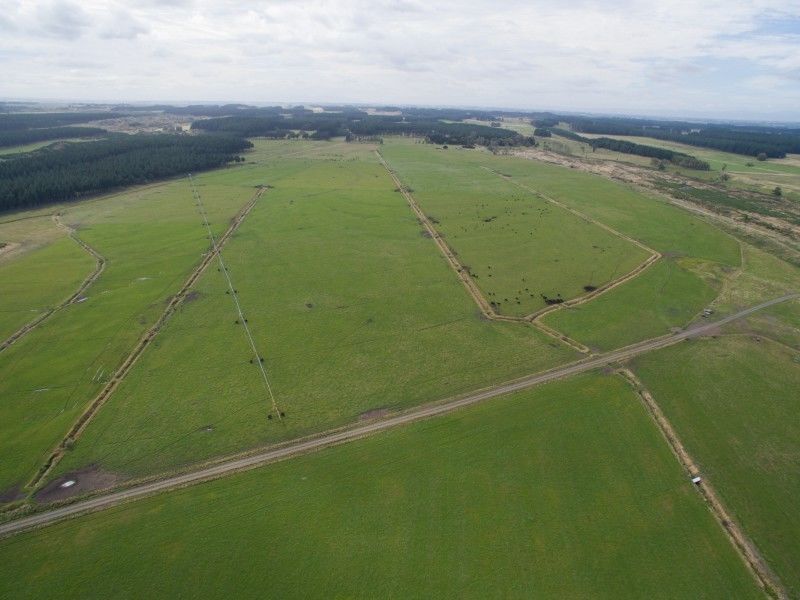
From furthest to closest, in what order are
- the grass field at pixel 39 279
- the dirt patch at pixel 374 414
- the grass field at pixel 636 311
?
1. the grass field at pixel 39 279
2. the grass field at pixel 636 311
3. the dirt patch at pixel 374 414

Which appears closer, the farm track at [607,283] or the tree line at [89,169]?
the farm track at [607,283]

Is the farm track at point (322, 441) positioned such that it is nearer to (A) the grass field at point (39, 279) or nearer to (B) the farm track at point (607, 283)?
(B) the farm track at point (607, 283)

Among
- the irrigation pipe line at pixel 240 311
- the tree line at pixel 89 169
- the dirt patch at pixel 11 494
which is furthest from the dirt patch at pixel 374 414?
the tree line at pixel 89 169

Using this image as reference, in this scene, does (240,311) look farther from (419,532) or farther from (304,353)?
(419,532)

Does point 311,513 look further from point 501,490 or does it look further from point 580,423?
point 580,423

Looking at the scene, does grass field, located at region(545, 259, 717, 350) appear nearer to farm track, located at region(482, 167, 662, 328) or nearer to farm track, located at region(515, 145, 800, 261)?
farm track, located at region(482, 167, 662, 328)

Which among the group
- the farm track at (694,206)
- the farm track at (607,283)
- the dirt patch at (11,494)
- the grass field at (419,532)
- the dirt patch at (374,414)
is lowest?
the dirt patch at (11,494)

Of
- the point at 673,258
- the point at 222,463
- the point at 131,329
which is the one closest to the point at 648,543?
the point at 222,463
